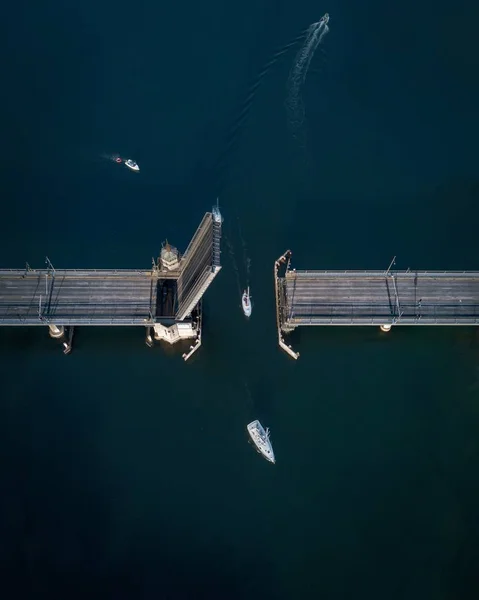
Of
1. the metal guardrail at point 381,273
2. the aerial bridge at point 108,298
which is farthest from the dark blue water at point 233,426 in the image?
the metal guardrail at point 381,273

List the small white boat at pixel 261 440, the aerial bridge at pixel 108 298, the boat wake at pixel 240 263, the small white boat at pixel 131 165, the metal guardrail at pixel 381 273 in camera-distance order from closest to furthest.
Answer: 1. the small white boat at pixel 261 440
2. the aerial bridge at pixel 108 298
3. the metal guardrail at pixel 381 273
4. the boat wake at pixel 240 263
5. the small white boat at pixel 131 165

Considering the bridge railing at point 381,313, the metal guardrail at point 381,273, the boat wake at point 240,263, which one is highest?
the boat wake at point 240,263

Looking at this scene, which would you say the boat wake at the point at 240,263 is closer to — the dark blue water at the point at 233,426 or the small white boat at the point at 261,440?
the dark blue water at the point at 233,426

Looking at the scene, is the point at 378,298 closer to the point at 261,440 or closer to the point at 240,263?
the point at 240,263

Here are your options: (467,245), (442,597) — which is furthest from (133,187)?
(442,597)

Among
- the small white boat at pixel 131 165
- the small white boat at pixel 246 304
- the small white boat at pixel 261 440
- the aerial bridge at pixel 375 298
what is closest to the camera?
the small white boat at pixel 261 440

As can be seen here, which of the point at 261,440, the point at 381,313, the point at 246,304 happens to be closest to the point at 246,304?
the point at 246,304

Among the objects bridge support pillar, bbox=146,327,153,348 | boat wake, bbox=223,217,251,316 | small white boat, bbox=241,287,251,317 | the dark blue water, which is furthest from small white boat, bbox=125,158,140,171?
small white boat, bbox=241,287,251,317

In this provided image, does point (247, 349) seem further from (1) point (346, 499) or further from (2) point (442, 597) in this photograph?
(2) point (442, 597)
